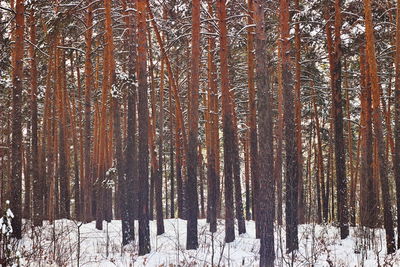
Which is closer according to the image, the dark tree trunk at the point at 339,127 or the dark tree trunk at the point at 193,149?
the dark tree trunk at the point at 193,149

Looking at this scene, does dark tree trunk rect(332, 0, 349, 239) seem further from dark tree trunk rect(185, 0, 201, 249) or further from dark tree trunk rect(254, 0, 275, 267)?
dark tree trunk rect(254, 0, 275, 267)

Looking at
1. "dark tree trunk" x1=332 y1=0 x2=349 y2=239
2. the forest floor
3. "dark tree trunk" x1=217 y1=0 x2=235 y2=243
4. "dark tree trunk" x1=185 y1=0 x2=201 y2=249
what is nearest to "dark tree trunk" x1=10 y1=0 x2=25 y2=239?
the forest floor

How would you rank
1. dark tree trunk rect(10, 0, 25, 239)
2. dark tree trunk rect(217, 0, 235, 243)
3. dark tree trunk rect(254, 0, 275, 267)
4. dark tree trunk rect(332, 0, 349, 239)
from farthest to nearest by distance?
dark tree trunk rect(332, 0, 349, 239), dark tree trunk rect(217, 0, 235, 243), dark tree trunk rect(10, 0, 25, 239), dark tree trunk rect(254, 0, 275, 267)

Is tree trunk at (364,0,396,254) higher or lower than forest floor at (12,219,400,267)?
higher

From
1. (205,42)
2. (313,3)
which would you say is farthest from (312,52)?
(205,42)

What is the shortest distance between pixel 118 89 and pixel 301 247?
738 cm

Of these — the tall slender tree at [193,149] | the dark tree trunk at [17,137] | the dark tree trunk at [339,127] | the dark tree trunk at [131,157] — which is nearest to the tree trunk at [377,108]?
the dark tree trunk at [339,127]

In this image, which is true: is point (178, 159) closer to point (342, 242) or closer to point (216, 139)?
point (216, 139)

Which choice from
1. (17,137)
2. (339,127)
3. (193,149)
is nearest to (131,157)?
Answer: (193,149)

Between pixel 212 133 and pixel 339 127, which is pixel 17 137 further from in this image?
pixel 339 127

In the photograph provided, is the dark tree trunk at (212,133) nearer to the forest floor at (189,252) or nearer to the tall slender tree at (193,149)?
the forest floor at (189,252)


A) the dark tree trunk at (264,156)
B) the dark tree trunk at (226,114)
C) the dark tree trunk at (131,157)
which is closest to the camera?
the dark tree trunk at (264,156)

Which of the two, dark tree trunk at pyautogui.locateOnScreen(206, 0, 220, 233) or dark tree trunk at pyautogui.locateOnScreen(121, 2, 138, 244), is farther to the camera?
dark tree trunk at pyautogui.locateOnScreen(206, 0, 220, 233)

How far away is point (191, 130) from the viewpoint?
1080 centimetres
